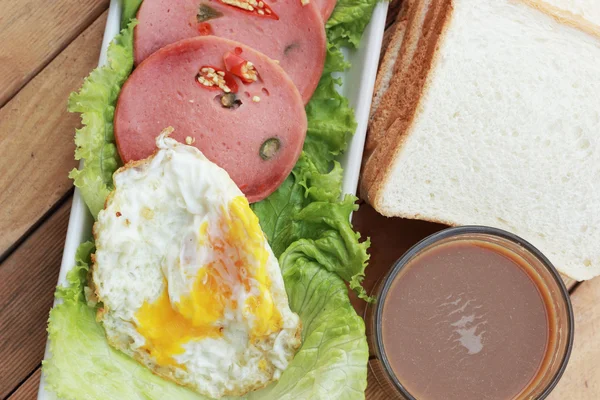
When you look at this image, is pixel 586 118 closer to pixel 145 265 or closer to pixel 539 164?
pixel 539 164

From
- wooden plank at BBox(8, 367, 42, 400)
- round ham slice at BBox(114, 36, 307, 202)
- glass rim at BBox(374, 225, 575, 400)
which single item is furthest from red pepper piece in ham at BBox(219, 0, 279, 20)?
wooden plank at BBox(8, 367, 42, 400)

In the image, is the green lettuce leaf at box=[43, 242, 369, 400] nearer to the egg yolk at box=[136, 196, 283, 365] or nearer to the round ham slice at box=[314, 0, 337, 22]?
the egg yolk at box=[136, 196, 283, 365]

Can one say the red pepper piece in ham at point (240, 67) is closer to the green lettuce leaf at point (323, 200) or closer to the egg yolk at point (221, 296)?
the green lettuce leaf at point (323, 200)

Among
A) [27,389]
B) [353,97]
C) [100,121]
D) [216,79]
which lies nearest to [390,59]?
[353,97]

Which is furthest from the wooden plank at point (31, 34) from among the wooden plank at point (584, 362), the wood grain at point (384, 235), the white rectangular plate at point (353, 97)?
the wooden plank at point (584, 362)

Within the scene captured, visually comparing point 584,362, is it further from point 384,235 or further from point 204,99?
point 204,99

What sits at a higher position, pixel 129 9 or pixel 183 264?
pixel 129 9

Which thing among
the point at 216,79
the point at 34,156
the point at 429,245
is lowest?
the point at 34,156

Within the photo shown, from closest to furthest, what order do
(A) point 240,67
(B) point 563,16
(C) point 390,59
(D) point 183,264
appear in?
(D) point 183,264
(A) point 240,67
(B) point 563,16
(C) point 390,59
